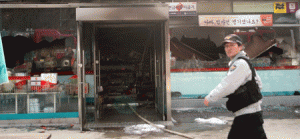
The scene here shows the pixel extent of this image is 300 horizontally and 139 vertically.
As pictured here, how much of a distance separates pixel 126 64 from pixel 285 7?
22.6 feet

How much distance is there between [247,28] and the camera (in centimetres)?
964

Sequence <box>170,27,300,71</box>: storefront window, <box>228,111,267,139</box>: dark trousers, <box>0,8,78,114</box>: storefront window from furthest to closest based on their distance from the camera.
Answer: <box>170,27,300,71</box>: storefront window → <box>0,8,78,114</box>: storefront window → <box>228,111,267,139</box>: dark trousers

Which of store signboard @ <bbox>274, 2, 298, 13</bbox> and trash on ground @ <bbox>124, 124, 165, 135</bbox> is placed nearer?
trash on ground @ <bbox>124, 124, 165, 135</bbox>

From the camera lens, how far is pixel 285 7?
963 centimetres

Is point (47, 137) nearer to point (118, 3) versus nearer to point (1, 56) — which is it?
point (1, 56)

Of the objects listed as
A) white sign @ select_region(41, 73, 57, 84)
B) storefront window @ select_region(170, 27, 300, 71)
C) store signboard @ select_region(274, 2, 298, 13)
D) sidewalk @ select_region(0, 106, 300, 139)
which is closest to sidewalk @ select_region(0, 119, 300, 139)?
sidewalk @ select_region(0, 106, 300, 139)

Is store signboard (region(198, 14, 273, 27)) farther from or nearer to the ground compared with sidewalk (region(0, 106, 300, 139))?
farther from the ground

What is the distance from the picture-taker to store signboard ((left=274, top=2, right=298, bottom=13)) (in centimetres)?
962

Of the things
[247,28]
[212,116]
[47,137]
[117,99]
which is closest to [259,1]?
Result: [247,28]

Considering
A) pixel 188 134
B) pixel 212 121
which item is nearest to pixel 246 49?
pixel 212 121

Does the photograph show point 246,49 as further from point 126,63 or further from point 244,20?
point 126,63

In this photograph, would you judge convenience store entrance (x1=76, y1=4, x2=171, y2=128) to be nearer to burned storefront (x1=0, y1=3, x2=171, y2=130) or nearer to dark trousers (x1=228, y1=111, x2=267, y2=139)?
burned storefront (x1=0, y1=3, x2=171, y2=130)

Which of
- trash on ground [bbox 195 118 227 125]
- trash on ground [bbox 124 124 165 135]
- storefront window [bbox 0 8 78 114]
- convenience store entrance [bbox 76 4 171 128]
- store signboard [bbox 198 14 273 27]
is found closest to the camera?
trash on ground [bbox 124 124 165 135]

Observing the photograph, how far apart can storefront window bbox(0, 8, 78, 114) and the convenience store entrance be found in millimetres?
589
